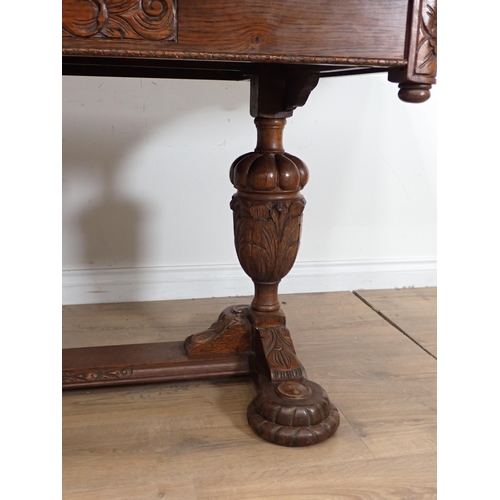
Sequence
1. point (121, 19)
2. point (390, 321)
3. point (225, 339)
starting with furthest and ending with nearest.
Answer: point (390, 321)
point (225, 339)
point (121, 19)

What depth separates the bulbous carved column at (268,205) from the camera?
108cm

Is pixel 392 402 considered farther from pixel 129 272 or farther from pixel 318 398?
pixel 129 272

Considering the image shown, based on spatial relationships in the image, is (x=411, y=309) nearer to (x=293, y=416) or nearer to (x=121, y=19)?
(x=293, y=416)

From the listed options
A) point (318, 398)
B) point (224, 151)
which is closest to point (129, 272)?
point (224, 151)

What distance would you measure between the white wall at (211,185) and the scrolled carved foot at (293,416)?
0.81m

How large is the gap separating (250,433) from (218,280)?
0.82 m

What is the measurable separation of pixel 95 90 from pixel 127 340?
0.70 meters

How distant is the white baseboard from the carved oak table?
1.71ft

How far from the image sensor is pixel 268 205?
1.08m

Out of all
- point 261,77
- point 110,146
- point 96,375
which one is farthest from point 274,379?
point 110,146

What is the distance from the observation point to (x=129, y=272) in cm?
172

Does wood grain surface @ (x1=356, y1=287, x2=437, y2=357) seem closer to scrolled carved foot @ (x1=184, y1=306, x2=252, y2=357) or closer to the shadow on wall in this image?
Answer: scrolled carved foot @ (x1=184, y1=306, x2=252, y2=357)

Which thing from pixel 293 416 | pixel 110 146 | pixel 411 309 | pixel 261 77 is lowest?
pixel 411 309
